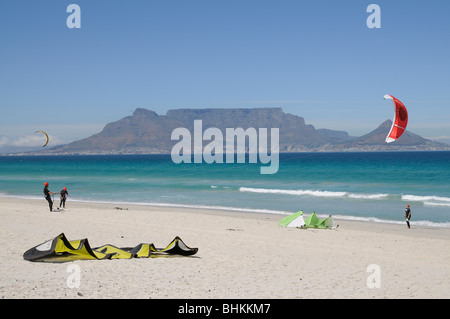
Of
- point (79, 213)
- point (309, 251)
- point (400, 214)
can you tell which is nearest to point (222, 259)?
point (309, 251)

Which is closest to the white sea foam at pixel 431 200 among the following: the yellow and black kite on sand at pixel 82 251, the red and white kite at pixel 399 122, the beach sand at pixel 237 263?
the beach sand at pixel 237 263

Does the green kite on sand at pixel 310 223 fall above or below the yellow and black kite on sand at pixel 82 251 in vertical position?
below

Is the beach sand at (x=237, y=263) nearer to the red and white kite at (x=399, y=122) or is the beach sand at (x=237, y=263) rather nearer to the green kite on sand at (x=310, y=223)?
the green kite on sand at (x=310, y=223)

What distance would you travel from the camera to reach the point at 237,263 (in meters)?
10.2

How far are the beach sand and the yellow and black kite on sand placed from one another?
0.23 meters

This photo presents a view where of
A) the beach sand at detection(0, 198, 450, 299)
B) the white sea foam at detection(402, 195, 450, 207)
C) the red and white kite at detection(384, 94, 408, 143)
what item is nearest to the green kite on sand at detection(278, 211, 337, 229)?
the beach sand at detection(0, 198, 450, 299)

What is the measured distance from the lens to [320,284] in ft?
27.6

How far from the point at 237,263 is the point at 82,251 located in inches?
136

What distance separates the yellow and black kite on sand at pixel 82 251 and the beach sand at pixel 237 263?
0.23 meters

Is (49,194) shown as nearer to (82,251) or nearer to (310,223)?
(82,251)

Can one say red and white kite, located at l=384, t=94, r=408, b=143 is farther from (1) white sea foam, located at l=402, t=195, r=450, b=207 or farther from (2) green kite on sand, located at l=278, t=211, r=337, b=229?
(1) white sea foam, located at l=402, t=195, r=450, b=207

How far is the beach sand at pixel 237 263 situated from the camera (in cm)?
767
